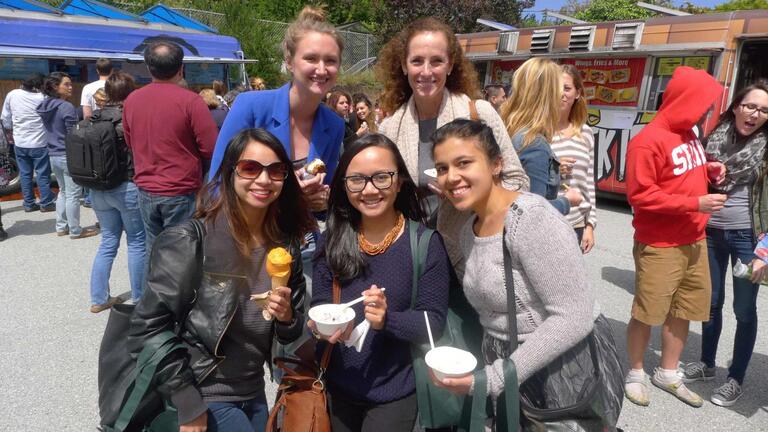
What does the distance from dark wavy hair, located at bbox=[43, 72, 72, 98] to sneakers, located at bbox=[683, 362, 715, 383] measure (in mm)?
8184

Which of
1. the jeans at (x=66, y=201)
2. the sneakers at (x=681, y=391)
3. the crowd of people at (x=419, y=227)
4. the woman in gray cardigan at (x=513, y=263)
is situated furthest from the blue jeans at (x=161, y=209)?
the sneakers at (x=681, y=391)

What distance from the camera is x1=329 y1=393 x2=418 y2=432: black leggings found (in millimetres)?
1990

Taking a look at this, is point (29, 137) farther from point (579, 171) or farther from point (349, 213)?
point (579, 171)

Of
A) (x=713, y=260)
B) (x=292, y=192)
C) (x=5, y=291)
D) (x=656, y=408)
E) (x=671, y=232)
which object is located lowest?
(x=5, y=291)

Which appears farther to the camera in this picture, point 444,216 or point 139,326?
point 444,216

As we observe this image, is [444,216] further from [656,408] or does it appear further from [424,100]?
[656,408]

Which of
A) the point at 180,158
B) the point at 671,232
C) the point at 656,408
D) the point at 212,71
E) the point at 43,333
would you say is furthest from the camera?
the point at 212,71

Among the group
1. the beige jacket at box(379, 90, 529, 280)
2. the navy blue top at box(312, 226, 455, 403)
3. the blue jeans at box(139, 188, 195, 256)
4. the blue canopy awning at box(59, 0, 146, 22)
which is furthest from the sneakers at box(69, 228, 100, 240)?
the blue canopy awning at box(59, 0, 146, 22)

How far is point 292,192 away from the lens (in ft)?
7.66

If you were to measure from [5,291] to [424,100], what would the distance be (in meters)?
4.89

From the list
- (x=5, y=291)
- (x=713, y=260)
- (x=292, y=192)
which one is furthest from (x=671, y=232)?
(x=5, y=291)

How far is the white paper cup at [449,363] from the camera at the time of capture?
1644 millimetres

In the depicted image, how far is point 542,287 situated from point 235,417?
4.40ft

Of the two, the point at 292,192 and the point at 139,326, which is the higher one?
the point at 292,192
